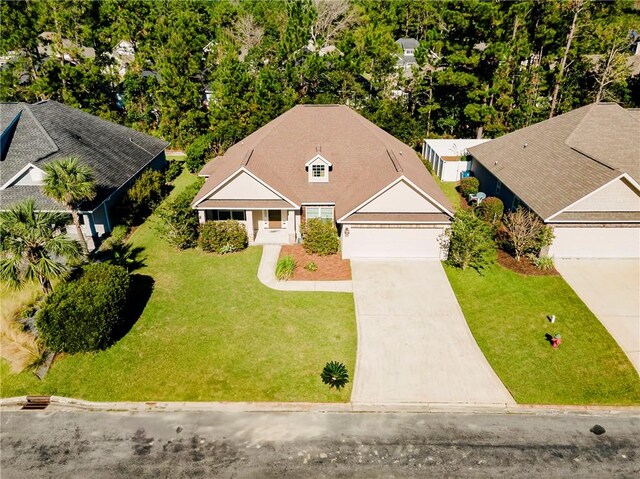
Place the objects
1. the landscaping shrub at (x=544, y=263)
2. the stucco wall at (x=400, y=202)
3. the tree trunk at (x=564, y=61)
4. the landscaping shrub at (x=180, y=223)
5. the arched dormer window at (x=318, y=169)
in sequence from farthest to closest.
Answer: the tree trunk at (x=564, y=61) < the arched dormer window at (x=318, y=169) < the landscaping shrub at (x=180, y=223) < the stucco wall at (x=400, y=202) < the landscaping shrub at (x=544, y=263)

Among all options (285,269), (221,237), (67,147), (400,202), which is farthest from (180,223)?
(400,202)

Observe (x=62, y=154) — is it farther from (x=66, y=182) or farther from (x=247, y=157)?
(x=247, y=157)

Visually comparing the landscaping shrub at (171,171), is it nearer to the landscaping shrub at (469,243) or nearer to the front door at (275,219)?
the front door at (275,219)

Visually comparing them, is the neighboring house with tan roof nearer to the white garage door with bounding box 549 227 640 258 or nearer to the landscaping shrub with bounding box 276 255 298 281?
the landscaping shrub with bounding box 276 255 298 281

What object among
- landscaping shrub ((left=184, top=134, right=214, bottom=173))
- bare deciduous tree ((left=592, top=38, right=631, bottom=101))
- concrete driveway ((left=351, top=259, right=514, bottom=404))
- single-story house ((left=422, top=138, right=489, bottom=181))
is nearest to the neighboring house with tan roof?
concrete driveway ((left=351, top=259, right=514, bottom=404))

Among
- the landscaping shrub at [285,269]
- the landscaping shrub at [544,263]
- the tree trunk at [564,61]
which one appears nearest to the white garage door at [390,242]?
the landscaping shrub at [285,269]
